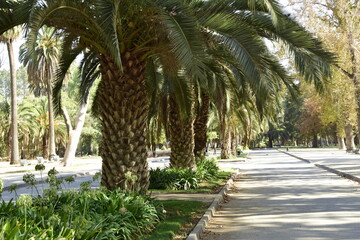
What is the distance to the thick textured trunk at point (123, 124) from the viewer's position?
30.6ft

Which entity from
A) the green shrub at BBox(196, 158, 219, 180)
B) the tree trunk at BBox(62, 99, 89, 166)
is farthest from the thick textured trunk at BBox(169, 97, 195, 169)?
the tree trunk at BBox(62, 99, 89, 166)

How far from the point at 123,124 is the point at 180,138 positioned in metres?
7.03

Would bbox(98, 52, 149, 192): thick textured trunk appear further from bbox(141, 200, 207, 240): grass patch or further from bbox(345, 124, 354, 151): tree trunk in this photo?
bbox(345, 124, 354, 151): tree trunk

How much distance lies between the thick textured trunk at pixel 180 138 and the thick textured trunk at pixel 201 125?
2.88 meters

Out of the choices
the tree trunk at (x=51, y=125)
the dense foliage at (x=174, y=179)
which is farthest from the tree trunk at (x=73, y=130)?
the dense foliage at (x=174, y=179)

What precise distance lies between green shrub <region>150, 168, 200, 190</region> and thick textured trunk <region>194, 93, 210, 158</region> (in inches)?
186

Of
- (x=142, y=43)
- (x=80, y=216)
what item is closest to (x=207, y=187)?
(x=142, y=43)

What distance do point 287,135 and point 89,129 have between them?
200 ft

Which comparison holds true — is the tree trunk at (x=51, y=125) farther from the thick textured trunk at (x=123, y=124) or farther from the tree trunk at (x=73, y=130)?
the thick textured trunk at (x=123, y=124)

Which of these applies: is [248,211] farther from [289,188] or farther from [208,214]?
[289,188]

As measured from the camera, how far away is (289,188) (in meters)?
14.6

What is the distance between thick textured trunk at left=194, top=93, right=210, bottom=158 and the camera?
63.2 ft

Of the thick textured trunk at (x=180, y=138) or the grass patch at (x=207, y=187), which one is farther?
the thick textured trunk at (x=180, y=138)

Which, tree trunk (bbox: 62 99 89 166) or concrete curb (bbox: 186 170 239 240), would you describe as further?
tree trunk (bbox: 62 99 89 166)
